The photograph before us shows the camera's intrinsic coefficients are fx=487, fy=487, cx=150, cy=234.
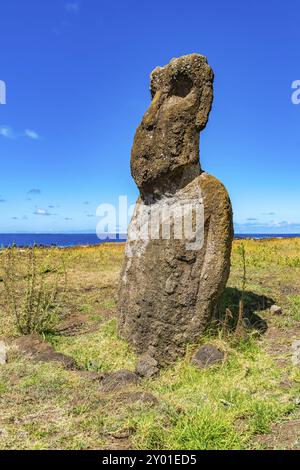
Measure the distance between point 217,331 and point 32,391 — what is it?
299cm

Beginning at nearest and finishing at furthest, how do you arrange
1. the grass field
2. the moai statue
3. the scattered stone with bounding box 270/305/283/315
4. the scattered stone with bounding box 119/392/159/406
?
the grass field
the scattered stone with bounding box 119/392/159/406
the moai statue
the scattered stone with bounding box 270/305/283/315

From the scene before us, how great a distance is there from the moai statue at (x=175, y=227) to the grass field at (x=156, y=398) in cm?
46

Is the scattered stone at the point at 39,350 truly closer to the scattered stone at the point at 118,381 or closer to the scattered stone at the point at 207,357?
the scattered stone at the point at 118,381

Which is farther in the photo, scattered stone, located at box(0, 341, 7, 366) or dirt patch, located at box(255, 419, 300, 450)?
scattered stone, located at box(0, 341, 7, 366)

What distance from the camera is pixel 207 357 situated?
664 centimetres

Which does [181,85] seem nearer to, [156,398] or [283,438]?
[156,398]

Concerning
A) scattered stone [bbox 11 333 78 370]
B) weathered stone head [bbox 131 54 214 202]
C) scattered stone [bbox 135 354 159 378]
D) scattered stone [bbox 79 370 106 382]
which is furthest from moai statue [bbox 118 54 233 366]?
scattered stone [bbox 11 333 78 370]

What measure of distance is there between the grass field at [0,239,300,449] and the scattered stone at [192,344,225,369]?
0.38ft

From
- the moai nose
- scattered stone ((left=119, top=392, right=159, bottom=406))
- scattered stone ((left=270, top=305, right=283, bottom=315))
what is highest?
the moai nose

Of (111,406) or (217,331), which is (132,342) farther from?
(111,406)

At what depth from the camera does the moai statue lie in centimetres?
732

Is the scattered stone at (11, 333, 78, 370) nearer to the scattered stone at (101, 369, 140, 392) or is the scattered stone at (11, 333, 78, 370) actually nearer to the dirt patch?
the scattered stone at (101, 369, 140, 392)
